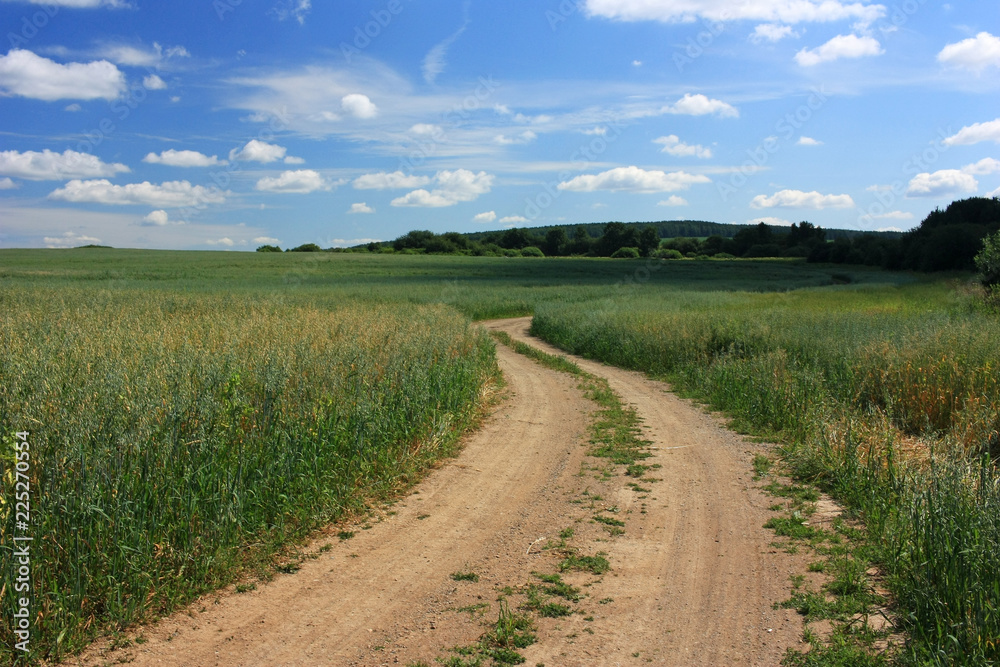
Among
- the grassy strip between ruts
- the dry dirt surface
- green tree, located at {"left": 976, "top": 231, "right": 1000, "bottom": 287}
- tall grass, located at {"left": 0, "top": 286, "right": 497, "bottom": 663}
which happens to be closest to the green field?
tall grass, located at {"left": 0, "top": 286, "right": 497, "bottom": 663}

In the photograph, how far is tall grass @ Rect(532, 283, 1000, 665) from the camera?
388cm

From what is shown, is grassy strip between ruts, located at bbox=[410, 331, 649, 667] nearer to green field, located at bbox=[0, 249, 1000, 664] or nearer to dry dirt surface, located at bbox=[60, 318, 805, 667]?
dry dirt surface, located at bbox=[60, 318, 805, 667]

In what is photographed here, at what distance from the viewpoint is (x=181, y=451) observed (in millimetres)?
5082

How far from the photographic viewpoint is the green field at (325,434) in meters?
4.03

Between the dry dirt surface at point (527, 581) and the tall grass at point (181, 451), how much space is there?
1.02 ft

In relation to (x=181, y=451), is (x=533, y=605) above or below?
below

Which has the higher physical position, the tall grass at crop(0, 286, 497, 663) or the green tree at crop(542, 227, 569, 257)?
Answer: the green tree at crop(542, 227, 569, 257)

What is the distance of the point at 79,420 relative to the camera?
468 cm

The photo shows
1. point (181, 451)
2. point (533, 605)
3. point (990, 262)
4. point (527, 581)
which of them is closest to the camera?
point (533, 605)

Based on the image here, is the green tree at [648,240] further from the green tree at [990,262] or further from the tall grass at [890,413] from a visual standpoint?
the tall grass at [890,413]

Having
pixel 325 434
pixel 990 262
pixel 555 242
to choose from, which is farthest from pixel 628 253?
pixel 325 434

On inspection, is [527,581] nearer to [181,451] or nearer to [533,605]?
[533,605]

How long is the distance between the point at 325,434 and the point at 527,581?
8.99 feet

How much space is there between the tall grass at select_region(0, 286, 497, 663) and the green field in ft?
0.06
